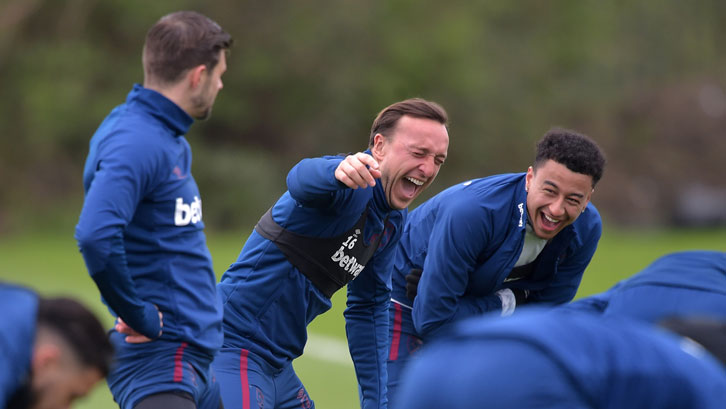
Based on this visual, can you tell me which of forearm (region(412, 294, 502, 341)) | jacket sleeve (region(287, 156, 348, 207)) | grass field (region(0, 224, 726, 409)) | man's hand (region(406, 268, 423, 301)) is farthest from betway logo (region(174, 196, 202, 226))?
grass field (region(0, 224, 726, 409))

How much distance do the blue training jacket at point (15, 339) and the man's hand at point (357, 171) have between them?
1.53 meters

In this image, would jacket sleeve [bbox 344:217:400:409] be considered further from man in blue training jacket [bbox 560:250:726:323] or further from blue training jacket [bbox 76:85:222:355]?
man in blue training jacket [bbox 560:250:726:323]

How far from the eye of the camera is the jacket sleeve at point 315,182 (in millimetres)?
4230

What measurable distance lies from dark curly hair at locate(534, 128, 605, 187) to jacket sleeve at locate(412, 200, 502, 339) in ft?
1.54

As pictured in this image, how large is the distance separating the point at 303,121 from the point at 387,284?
1020 inches

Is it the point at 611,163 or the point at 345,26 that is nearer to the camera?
the point at 345,26

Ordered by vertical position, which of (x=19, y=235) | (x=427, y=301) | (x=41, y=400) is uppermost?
(x=41, y=400)

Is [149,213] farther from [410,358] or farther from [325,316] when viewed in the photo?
[325,316]

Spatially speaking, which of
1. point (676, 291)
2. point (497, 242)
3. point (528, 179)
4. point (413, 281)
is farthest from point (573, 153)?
point (676, 291)

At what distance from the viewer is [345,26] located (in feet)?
99.0

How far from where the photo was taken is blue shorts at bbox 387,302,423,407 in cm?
575

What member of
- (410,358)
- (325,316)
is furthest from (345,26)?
(410,358)

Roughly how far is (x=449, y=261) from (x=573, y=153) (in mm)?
845

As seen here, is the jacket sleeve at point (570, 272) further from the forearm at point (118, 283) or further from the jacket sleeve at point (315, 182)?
the forearm at point (118, 283)
